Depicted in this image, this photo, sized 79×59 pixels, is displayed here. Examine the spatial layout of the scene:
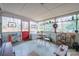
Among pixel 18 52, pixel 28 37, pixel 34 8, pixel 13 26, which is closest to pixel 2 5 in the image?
pixel 13 26

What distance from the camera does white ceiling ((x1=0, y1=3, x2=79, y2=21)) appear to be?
216 centimetres

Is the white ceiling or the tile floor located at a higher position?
the white ceiling

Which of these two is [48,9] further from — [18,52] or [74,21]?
[18,52]

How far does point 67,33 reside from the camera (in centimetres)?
219

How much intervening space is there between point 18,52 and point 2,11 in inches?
34.5

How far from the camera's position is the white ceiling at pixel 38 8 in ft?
7.08

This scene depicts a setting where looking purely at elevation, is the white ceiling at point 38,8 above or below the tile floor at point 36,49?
above

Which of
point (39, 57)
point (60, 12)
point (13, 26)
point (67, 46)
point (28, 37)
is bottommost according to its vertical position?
point (39, 57)

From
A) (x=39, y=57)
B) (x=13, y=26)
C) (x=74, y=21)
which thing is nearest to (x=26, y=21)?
(x=13, y=26)

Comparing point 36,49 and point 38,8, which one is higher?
point 38,8

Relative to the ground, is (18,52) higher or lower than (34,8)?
lower

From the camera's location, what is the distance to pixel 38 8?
7.16ft

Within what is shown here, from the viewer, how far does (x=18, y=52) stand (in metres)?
2.19

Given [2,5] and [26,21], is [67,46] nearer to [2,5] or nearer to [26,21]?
[26,21]
